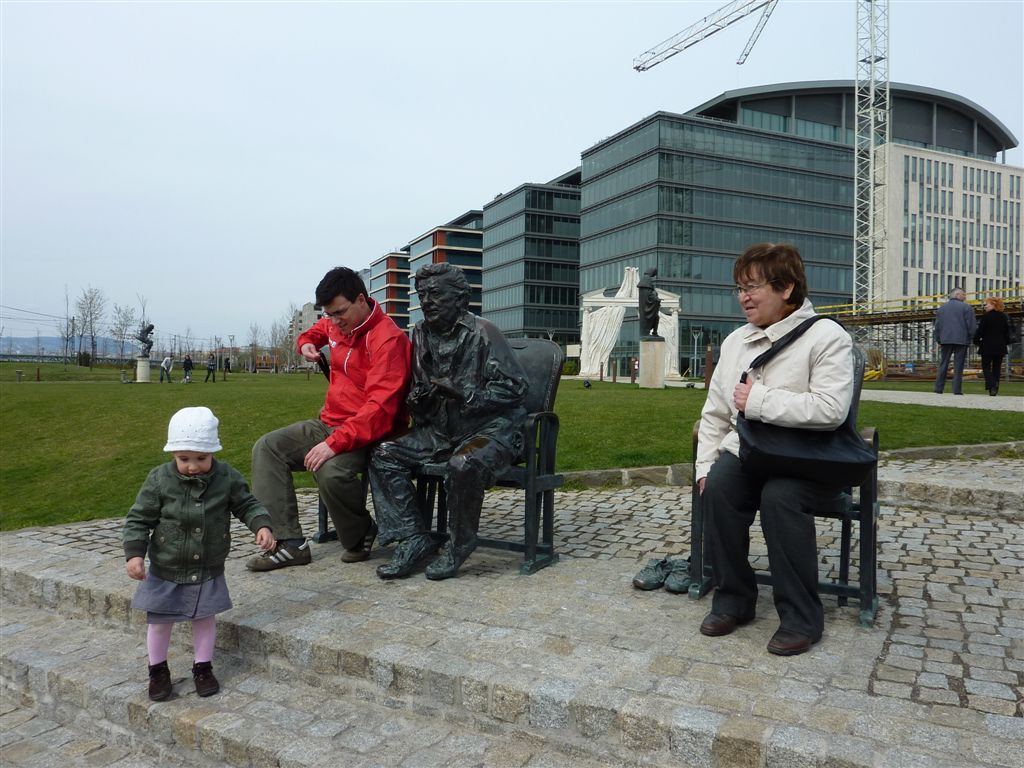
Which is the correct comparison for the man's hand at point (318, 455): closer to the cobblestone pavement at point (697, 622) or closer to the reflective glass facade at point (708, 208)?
the cobblestone pavement at point (697, 622)

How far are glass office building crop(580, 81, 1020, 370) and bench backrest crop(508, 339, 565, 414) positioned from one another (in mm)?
59095

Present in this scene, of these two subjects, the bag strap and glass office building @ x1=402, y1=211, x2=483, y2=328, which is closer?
the bag strap

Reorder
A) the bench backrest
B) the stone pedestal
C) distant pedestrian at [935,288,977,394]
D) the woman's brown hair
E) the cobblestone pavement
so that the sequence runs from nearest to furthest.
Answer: the cobblestone pavement
the woman's brown hair
the bench backrest
distant pedestrian at [935,288,977,394]
the stone pedestal

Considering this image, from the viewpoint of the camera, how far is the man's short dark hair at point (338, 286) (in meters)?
4.29

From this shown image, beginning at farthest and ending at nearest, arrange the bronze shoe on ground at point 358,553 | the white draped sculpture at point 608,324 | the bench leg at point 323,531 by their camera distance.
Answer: the white draped sculpture at point 608,324, the bench leg at point 323,531, the bronze shoe on ground at point 358,553

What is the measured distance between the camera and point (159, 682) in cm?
311

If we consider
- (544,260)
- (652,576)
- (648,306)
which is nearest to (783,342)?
(652,576)

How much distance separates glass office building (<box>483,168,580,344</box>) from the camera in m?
79.9

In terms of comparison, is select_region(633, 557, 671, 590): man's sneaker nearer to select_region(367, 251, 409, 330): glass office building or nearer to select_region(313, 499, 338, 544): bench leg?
select_region(313, 499, 338, 544): bench leg

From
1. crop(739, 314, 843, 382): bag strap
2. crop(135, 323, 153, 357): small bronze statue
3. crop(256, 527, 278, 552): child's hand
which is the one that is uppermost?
crop(135, 323, 153, 357): small bronze statue

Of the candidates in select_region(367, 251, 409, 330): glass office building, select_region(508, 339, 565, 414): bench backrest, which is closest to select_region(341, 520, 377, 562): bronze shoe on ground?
select_region(508, 339, 565, 414): bench backrest

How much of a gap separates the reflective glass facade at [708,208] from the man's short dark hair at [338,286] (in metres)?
59.8

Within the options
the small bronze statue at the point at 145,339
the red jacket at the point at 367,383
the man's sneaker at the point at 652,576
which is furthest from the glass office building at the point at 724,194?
the man's sneaker at the point at 652,576

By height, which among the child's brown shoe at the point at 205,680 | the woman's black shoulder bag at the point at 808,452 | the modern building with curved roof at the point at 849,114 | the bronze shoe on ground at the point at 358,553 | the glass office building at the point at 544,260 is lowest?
the child's brown shoe at the point at 205,680
